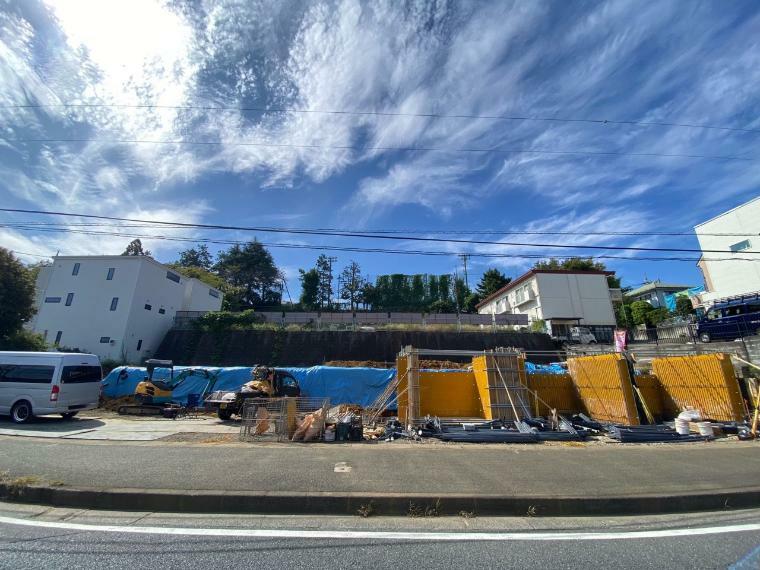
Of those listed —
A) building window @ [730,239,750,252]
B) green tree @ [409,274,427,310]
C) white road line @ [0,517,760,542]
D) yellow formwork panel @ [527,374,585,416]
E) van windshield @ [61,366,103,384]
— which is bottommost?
white road line @ [0,517,760,542]

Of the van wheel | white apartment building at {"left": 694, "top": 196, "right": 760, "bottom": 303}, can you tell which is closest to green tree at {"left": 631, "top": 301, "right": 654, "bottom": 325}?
white apartment building at {"left": 694, "top": 196, "right": 760, "bottom": 303}

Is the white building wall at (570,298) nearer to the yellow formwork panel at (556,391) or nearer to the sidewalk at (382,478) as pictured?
the yellow formwork panel at (556,391)

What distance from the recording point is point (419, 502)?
14.0 feet

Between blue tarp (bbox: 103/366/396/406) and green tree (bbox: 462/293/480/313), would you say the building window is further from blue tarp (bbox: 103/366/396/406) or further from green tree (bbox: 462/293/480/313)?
green tree (bbox: 462/293/480/313)

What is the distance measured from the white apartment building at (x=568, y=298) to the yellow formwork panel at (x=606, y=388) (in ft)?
71.2

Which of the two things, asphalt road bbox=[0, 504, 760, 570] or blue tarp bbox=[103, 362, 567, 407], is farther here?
blue tarp bbox=[103, 362, 567, 407]

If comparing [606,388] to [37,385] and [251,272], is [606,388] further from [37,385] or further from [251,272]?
[251,272]

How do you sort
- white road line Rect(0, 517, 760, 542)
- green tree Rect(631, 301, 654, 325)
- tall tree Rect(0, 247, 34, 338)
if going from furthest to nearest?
1. green tree Rect(631, 301, 654, 325)
2. tall tree Rect(0, 247, 34, 338)
3. white road line Rect(0, 517, 760, 542)

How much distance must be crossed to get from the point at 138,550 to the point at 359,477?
2712 millimetres

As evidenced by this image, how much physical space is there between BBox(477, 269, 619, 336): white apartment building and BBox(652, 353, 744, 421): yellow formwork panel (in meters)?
21.7

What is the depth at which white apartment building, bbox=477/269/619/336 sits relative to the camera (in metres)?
34.4

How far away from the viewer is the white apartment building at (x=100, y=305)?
25.9 metres

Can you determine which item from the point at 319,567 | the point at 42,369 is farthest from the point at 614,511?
the point at 42,369

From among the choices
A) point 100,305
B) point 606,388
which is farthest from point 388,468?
point 100,305
